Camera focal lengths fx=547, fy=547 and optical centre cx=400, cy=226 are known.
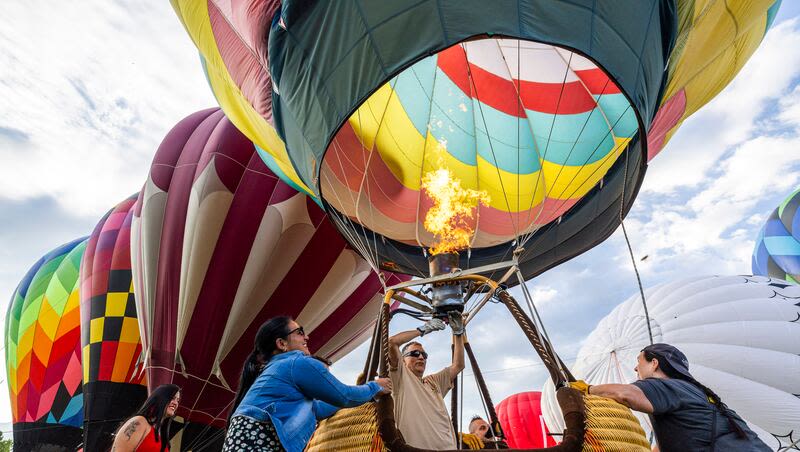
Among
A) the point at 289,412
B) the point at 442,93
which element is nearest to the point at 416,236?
the point at 442,93

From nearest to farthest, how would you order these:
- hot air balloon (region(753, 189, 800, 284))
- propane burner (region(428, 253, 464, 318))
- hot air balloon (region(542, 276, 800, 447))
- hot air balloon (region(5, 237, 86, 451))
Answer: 1. propane burner (region(428, 253, 464, 318))
2. hot air balloon (region(542, 276, 800, 447))
3. hot air balloon (region(5, 237, 86, 451))
4. hot air balloon (region(753, 189, 800, 284))

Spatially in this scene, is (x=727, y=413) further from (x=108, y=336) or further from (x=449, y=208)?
(x=108, y=336)

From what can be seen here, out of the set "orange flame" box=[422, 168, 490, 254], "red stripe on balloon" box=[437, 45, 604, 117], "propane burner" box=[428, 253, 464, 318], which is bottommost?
"propane burner" box=[428, 253, 464, 318]

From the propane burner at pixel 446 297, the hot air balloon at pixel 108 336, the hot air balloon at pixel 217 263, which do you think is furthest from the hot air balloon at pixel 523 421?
Answer: the propane burner at pixel 446 297

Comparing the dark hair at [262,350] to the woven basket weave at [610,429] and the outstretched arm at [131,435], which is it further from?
the woven basket weave at [610,429]

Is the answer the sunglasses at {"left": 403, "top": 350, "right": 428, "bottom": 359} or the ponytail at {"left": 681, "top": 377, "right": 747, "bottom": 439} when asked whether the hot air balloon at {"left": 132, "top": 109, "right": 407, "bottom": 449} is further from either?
the ponytail at {"left": 681, "top": 377, "right": 747, "bottom": 439}

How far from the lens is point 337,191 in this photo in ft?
12.1

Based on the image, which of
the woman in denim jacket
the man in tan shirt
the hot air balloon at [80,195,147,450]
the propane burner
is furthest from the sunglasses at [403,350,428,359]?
the hot air balloon at [80,195,147,450]

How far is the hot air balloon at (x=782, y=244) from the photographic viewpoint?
927 cm

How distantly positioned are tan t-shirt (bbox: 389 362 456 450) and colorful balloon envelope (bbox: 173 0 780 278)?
3.84 ft

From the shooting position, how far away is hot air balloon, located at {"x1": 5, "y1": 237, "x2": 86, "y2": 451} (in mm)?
7363

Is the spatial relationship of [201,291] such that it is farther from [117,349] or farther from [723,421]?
[723,421]

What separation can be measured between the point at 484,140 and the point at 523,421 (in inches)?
234

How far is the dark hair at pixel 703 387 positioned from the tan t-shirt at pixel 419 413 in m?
0.86
